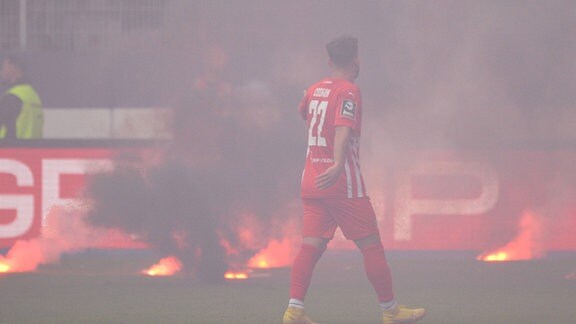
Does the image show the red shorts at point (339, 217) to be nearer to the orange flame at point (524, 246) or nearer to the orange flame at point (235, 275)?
the orange flame at point (235, 275)

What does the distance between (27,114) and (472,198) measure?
476 cm

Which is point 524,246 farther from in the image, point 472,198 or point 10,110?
point 10,110

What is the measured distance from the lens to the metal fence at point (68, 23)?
16031 mm

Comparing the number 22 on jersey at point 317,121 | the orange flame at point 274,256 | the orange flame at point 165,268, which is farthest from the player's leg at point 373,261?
the orange flame at point 274,256

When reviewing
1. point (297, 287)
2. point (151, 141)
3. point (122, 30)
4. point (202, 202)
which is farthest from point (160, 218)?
point (122, 30)

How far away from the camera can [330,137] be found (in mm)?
7168

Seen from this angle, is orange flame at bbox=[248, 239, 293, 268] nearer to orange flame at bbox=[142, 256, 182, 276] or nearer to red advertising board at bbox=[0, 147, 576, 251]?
orange flame at bbox=[142, 256, 182, 276]

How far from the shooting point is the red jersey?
278 inches

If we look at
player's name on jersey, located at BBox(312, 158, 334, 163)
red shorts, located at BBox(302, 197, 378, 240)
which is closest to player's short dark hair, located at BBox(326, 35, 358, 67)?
player's name on jersey, located at BBox(312, 158, 334, 163)

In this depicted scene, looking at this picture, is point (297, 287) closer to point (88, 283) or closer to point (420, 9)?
point (88, 283)

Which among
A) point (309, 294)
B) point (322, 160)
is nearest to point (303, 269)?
point (322, 160)

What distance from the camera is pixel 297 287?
7.08m

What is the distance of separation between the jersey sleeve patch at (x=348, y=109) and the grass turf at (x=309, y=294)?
1352 mm

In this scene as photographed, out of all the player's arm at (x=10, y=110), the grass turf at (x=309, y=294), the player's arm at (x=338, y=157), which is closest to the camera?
Answer: the player's arm at (x=338, y=157)
